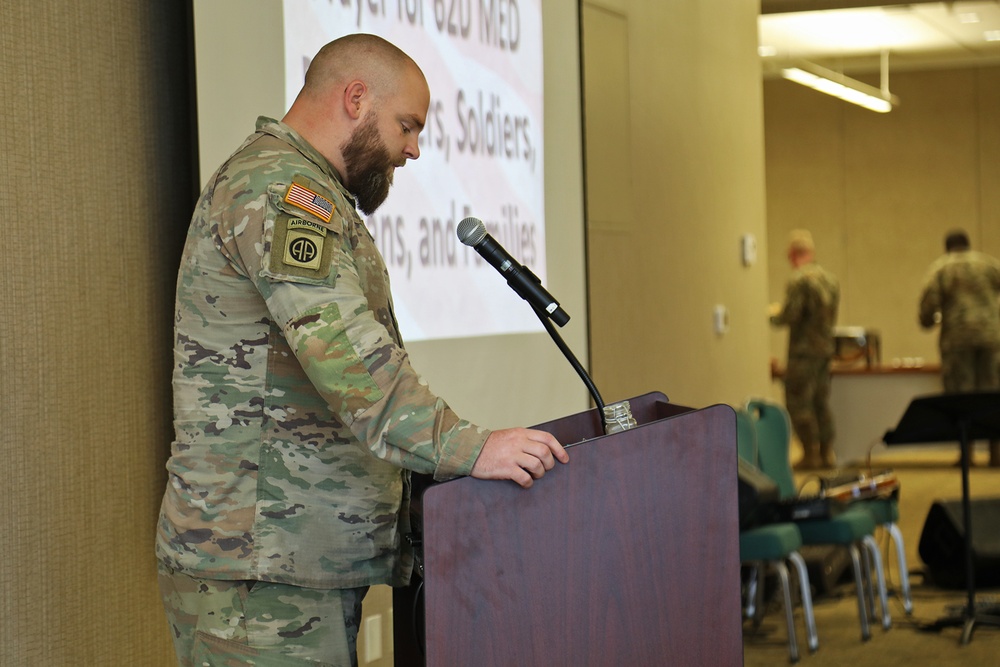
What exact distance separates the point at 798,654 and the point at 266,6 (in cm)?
287

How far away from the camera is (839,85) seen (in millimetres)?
10008

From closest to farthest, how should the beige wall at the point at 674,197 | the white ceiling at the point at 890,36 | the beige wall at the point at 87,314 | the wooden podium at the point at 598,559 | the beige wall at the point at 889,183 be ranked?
the wooden podium at the point at 598,559, the beige wall at the point at 87,314, the beige wall at the point at 674,197, the white ceiling at the point at 890,36, the beige wall at the point at 889,183

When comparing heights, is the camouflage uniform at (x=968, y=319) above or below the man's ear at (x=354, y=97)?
below

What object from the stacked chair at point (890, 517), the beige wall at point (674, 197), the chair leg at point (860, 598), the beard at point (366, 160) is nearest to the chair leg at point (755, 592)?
the chair leg at point (860, 598)

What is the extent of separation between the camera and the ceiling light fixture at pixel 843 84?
392 inches

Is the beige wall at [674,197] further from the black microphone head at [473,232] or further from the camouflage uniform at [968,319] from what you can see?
the black microphone head at [473,232]

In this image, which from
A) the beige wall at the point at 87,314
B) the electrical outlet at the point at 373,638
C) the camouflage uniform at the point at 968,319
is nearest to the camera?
the beige wall at the point at 87,314

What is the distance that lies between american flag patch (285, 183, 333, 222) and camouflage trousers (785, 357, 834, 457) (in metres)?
7.35

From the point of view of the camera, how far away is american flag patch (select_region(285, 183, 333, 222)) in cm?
150

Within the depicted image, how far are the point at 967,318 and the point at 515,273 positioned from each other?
7.75 m

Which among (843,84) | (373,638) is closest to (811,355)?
(843,84)

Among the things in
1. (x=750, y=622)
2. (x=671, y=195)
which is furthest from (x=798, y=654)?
(x=671, y=195)

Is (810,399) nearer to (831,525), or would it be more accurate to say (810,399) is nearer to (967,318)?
(967,318)

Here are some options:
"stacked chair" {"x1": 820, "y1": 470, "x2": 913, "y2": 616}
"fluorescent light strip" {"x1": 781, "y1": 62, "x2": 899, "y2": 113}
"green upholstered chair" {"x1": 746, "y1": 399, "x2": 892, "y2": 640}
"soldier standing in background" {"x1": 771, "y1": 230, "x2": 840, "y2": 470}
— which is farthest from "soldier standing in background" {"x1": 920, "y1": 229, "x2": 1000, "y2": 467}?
"stacked chair" {"x1": 820, "y1": 470, "x2": 913, "y2": 616}
